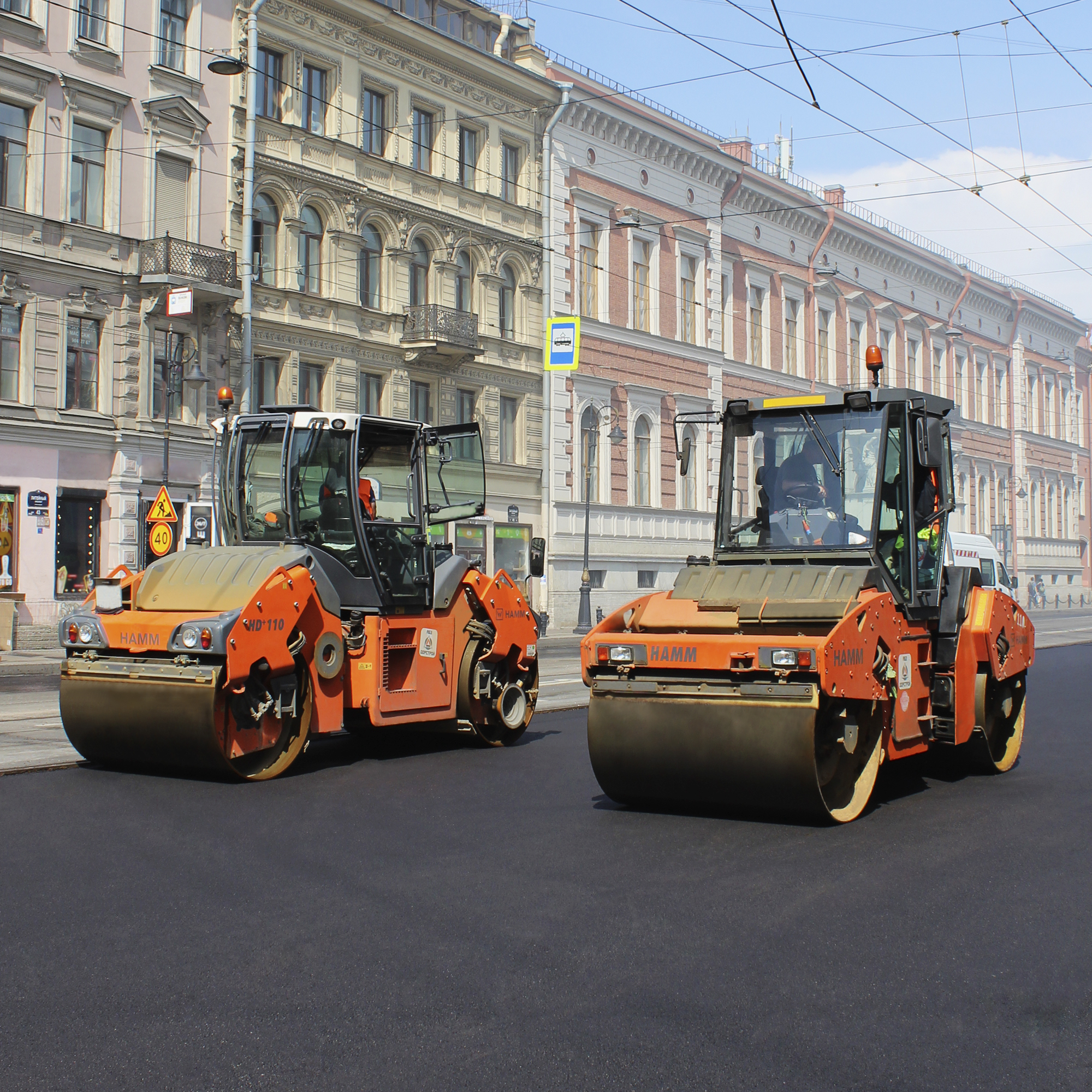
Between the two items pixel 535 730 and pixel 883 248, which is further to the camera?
pixel 883 248

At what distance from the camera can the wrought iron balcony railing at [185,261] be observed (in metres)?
27.4

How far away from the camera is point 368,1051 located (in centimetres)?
450

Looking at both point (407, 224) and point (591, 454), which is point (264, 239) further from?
point (591, 454)

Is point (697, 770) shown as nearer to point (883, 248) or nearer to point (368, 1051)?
point (368, 1051)

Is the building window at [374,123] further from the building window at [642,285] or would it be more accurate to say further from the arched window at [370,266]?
the building window at [642,285]

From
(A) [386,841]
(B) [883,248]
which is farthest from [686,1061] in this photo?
(B) [883,248]

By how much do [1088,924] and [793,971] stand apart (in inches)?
62.6

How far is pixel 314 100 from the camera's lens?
3133 cm

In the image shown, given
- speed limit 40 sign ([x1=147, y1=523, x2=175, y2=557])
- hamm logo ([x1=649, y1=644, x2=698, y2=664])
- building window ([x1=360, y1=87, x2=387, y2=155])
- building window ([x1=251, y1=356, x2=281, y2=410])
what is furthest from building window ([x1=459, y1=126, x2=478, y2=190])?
hamm logo ([x1=649, y1=644, x2=698, y2=664])

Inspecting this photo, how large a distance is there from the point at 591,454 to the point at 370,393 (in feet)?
25.5

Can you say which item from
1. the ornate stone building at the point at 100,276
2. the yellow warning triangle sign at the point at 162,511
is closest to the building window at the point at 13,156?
the ornate stone building at the point at 100,276

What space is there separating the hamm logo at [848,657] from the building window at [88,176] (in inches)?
875

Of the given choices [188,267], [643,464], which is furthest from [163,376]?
[643,464]

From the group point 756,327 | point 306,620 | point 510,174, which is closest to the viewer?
point 306,620
